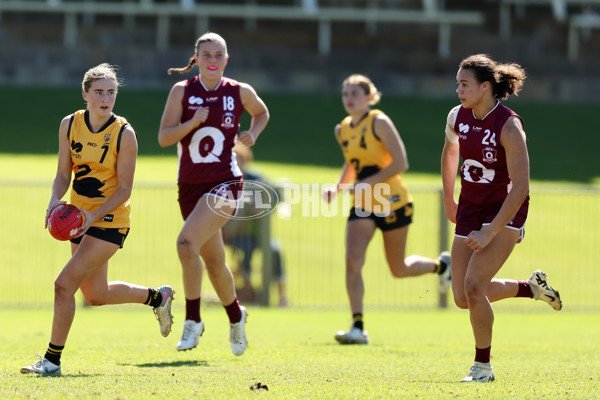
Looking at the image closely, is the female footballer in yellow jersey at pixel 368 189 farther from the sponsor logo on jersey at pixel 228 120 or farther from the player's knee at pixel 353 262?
the sponsor logo on jersey at pixel 228 120

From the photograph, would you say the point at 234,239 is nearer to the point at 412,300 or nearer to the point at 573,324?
the point at 412,300

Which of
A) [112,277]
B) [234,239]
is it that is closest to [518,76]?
[234,239]

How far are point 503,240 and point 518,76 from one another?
1205 millimetres

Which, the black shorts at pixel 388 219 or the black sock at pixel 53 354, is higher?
the black shorts at pixel 388 219

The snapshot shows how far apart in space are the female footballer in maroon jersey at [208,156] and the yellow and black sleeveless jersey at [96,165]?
103cm

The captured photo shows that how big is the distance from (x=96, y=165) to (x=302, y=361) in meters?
2.38

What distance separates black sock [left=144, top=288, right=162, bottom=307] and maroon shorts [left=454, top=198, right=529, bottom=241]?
2.60m

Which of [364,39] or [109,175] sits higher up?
[364,39]

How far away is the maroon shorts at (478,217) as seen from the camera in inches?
283

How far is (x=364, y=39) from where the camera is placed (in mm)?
33938

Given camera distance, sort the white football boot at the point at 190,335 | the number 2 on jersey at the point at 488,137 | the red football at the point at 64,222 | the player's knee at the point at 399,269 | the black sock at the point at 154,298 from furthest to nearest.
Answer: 1. the player's knee at the point at 399,269
2. the white football boot at the point at 190,335
3. the black sock at the point at 154,298
4. the red football at the point at 64,222
5. the number 2 on jersey at the point at 488,137

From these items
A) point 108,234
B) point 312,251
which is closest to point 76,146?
point 108,234

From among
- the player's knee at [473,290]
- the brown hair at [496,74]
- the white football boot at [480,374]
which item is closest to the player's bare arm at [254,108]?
the brown hair at [496,74]

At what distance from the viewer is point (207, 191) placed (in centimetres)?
866
